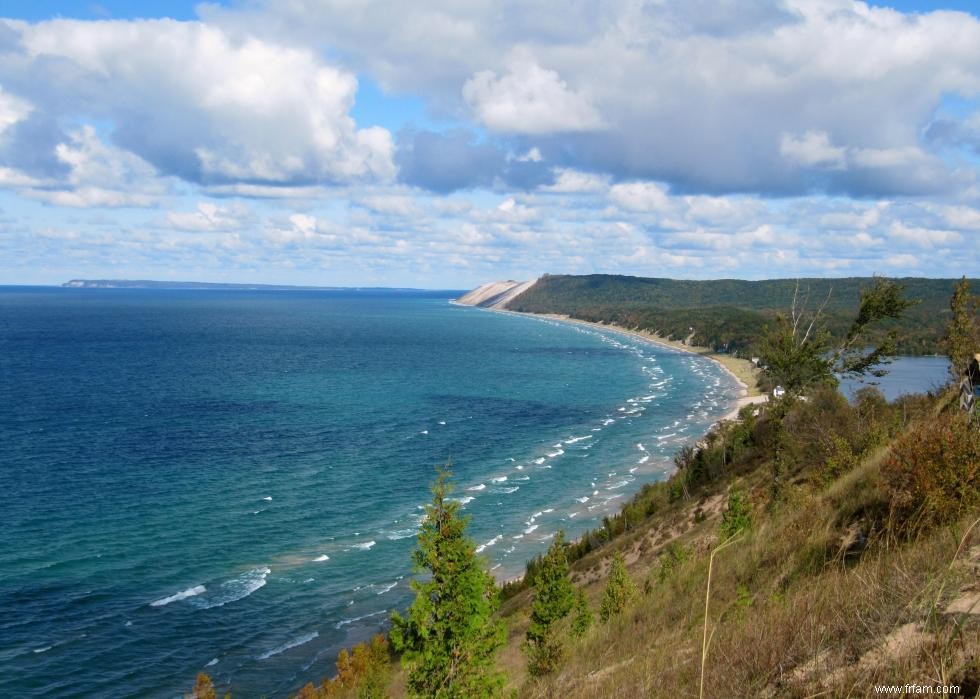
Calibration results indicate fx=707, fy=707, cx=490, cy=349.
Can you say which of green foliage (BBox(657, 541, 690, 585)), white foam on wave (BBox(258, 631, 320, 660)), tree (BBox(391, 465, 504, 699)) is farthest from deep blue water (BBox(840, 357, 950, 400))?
tree (BBox(391, 465, 504, 699))

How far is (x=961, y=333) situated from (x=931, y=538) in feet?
85.6

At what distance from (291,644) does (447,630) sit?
17.1m

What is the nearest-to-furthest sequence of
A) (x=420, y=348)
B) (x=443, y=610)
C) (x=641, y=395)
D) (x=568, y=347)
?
(x=443, y=610)
(x=641, y=395)
(x=420, y=348)
(x=568, y=347)

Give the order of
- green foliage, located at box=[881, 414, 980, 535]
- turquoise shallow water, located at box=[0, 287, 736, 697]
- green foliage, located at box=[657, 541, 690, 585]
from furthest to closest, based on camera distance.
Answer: turquoise shallow water, located at box=[0, 287, 736, 697]
green foliage, located at box=[657, 541, 690, 585]
green foliage, located at box=[881, 414, 980, 535]

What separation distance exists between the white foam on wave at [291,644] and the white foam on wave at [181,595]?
6708 mm

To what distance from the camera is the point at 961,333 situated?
93.9 ft

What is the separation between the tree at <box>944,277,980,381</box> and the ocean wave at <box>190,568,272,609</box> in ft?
109

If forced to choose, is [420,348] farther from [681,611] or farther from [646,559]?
[681,611]

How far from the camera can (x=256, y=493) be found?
49.6 m

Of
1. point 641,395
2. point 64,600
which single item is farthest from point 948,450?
point 641,395

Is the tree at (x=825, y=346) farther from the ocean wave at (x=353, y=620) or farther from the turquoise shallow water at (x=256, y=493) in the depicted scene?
the ocean wave at (x=353, y=620)

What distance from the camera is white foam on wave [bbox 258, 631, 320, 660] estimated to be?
3012 centimetres

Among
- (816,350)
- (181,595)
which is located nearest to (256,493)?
(181,595)

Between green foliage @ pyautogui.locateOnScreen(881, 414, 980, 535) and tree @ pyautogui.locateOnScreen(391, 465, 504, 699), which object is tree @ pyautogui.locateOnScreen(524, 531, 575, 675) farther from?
Result: green foliage @ pyautogui.locateOnScreen(881, 414, 980, 535)
